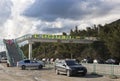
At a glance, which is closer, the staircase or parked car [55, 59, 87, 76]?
parked car [55, 59, 87, 76]

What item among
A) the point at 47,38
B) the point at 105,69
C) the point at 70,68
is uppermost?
the point at 47,38

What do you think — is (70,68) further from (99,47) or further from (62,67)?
(99,47)

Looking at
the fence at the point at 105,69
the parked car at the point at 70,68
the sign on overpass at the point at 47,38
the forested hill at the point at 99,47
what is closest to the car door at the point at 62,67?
the parked car at the point at 70,68

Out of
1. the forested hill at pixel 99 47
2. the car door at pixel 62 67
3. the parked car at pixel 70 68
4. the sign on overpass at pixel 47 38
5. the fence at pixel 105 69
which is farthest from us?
the forested hill at pixel 99 47

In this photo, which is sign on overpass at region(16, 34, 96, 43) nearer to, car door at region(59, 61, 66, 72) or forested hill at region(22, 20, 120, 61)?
forested hill at region(22, 20, 120, 61)

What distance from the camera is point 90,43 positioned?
9519cm

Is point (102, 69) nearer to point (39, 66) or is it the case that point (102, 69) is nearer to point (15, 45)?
point (39, 66)

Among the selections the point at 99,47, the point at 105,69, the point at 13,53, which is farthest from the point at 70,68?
the point at 99,47

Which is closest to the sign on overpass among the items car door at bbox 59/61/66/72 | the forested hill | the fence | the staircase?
the staircase

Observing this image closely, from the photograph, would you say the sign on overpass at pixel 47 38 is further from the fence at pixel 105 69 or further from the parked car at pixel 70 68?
the parked car at pixel 70 68

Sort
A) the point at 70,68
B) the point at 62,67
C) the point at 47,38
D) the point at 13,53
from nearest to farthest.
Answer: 1. the point at 70,68
2. the point at 62,67
3. the point at 13,53
4. the point at 47,38

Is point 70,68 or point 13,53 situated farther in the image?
point 13,53

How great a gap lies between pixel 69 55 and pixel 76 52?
502cm

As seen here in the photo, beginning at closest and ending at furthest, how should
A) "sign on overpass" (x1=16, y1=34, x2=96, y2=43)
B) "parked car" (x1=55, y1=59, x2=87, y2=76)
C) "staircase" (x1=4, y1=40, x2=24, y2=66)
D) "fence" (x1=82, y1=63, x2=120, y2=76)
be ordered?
"fence" (x1=82, y1=63, x2=120, y2=76) → "parked car" (x1=55, y1=59, x2=87, y2=76) → "staircase" (x1=4, y1=40, x2=24, y2=66) → "sign on overpass" (x1=16, y1=34, x2=96, y2=43)
